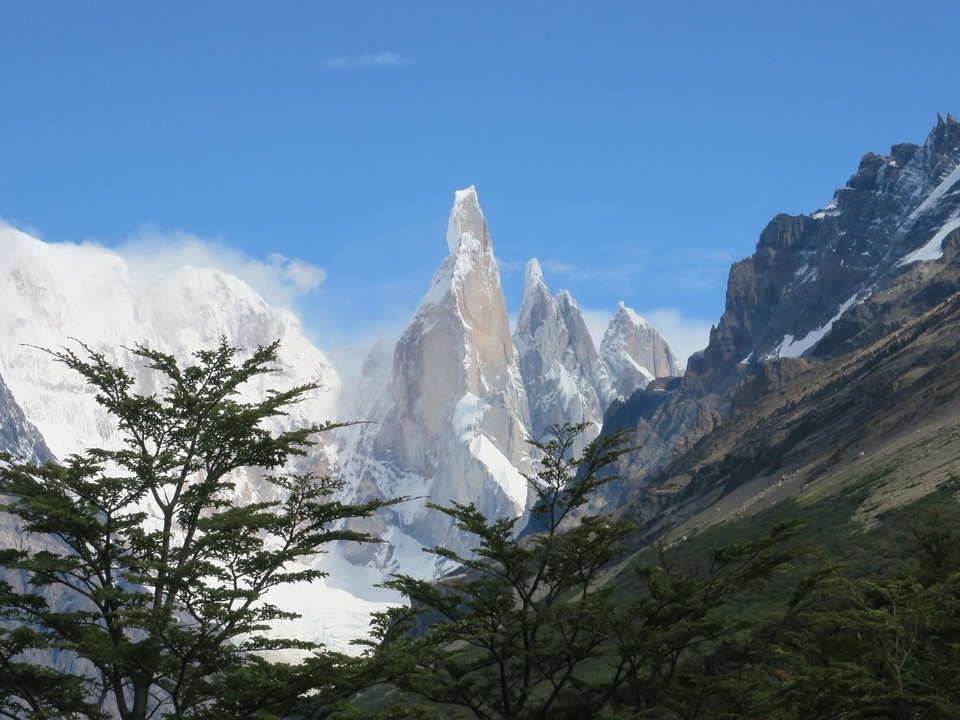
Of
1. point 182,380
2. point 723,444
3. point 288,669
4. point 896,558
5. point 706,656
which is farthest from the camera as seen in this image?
point 723,444

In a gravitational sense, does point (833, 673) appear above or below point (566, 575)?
below

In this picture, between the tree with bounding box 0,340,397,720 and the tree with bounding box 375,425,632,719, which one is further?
the tree with bounding box 375,425,632,719

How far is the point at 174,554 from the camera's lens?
70.7 ft

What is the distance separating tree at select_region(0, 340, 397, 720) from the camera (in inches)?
811

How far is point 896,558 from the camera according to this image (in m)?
49.8

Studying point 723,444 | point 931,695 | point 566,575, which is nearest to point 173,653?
point 566,575

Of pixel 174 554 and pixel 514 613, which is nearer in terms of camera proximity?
pixel 174 554

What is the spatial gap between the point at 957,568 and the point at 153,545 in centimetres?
2448

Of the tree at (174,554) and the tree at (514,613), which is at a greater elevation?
the tree at (174,554)

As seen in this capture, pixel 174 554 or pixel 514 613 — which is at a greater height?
pixel 174 554

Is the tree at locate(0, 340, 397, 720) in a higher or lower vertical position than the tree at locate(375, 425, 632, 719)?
higher

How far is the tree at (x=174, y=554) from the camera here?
2061cm

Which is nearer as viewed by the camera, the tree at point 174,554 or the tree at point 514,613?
the tree at point 174,554

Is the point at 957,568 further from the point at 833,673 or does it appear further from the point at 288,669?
the point at 288,669
